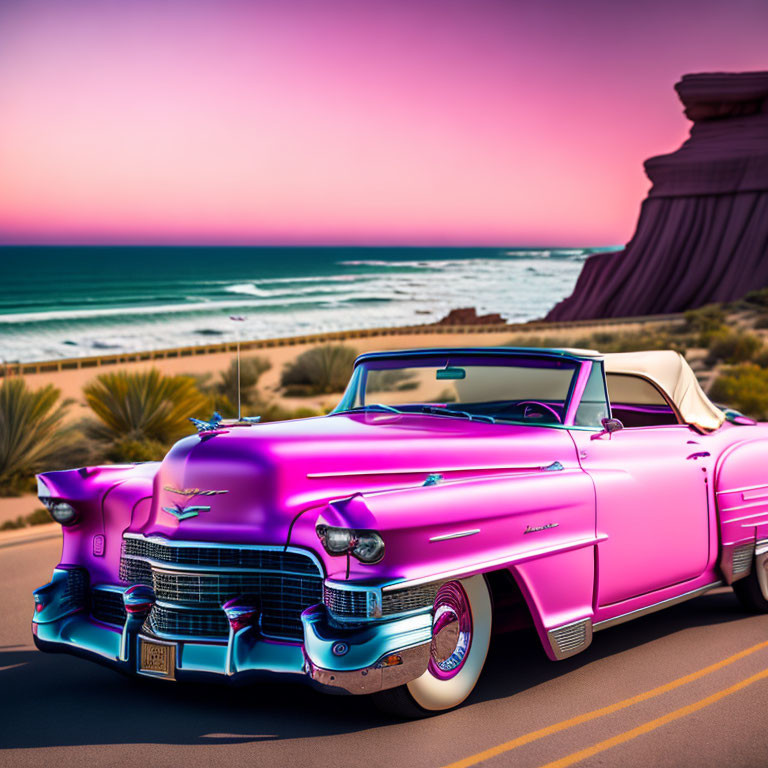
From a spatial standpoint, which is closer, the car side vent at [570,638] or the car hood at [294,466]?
the car hood at [294,466]

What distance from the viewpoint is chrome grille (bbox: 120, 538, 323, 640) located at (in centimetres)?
442

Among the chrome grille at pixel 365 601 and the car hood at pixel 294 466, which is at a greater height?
the car hood at pixel 294 466

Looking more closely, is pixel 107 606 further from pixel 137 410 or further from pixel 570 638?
pixel 137 410

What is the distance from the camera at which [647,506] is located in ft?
18.2

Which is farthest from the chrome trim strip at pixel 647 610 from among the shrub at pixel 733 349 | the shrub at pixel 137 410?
the shrub at pixel 733 349

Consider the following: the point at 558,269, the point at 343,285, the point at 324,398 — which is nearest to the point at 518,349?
the point at 324,398

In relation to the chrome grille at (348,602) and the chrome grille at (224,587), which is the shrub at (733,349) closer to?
the chrome grille at (224,587)

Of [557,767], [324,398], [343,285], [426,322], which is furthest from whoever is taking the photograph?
[343,285]

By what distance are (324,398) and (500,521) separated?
19.1 metres

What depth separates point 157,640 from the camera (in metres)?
4.55

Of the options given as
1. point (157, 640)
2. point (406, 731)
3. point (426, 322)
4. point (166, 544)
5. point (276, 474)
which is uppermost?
point (276, 474)

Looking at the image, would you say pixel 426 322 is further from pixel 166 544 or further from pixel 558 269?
pixel 166 544

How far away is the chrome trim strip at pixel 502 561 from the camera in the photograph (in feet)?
13.9

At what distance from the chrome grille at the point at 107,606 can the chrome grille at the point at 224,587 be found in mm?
518
